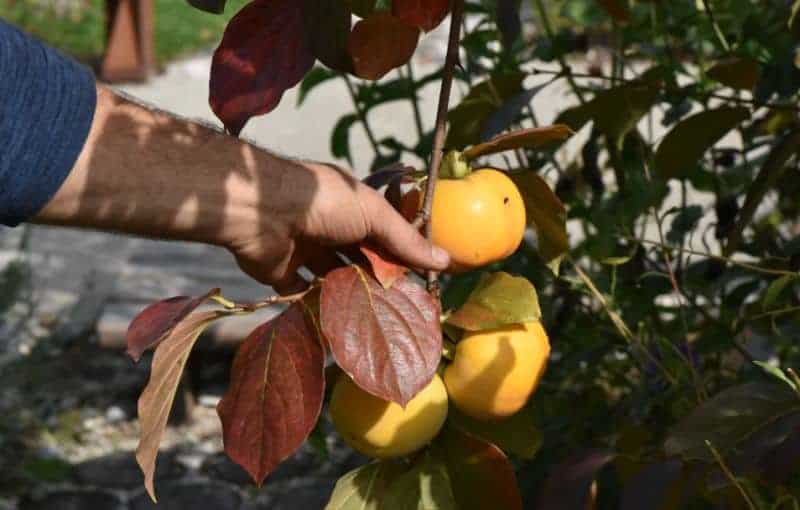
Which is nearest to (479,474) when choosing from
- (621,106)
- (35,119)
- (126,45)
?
(35,119)

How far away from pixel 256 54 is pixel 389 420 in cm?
34

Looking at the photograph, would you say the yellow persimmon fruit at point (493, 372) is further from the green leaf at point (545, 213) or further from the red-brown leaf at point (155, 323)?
the red-brown leaf at point (155, 323)

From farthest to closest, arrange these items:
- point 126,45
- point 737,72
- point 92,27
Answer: point 92,27 → point 126,45 → point 737,72

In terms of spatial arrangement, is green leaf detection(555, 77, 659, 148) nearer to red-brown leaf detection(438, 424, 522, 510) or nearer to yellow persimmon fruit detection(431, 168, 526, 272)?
yellow persimmon fruit detection(431, 168, 526, 272)

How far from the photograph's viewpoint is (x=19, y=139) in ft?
4.06

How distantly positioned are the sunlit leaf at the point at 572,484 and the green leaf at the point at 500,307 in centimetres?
16

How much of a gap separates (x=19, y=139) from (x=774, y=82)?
1017 millimetres

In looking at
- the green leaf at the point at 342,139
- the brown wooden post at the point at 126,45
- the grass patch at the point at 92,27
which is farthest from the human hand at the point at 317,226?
the grass patch at the point at 92,27

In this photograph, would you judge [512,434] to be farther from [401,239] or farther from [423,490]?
[401,239]

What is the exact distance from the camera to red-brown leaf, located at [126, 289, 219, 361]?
1.24 meters

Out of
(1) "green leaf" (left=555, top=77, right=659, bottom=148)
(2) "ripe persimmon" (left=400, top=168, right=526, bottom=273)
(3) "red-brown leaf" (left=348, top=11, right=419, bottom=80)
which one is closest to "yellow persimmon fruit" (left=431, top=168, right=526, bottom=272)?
(2) "ripe persimmon" (left=400, top=168, right=526, bottom=273)

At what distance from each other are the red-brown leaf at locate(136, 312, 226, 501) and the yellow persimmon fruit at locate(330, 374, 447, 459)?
148mm

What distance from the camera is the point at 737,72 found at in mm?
1706

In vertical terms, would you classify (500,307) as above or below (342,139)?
above
